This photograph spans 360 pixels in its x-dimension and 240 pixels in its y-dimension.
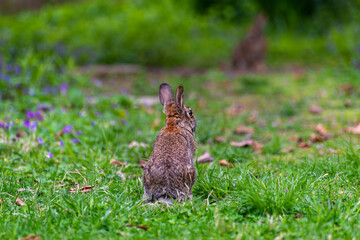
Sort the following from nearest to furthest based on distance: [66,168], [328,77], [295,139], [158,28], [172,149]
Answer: [172,149] < [66,168] < [295,139] < [328,77] < [158,28]

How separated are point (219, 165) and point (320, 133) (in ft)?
7.41

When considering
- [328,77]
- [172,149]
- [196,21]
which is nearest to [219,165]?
[172,149]

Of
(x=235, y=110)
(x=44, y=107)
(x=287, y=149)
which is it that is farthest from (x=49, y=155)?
(x=235, y=110)

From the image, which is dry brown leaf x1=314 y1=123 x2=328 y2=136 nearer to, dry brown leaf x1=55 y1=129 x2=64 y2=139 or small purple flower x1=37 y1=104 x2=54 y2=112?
dry brown leaf x1=55 y1=129 x2=64 y2=139

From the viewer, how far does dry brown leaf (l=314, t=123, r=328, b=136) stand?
650 centimetres

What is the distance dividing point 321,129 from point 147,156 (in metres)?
2.81

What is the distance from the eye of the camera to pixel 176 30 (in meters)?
15.6

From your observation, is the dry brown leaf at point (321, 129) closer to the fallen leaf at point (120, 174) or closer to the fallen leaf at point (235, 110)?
the fallen leaf at point (235, 110)

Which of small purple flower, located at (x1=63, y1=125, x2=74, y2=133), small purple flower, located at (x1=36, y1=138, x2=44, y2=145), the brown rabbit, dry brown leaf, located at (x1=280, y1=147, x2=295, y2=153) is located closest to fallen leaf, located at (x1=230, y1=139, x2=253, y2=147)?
dry brown leaf, located at (x1=280, y1=147, x2=295, y2=153)

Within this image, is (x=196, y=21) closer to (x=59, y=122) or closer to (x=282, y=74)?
(x=282, y=74)

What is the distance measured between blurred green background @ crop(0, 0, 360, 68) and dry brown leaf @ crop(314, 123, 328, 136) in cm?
521

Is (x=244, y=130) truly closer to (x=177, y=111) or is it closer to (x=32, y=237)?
(x=177, y=111)

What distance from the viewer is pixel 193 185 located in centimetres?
Answer: 395

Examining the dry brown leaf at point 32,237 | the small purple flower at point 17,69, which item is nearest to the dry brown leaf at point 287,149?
the dry brown leaf at point 32,237
